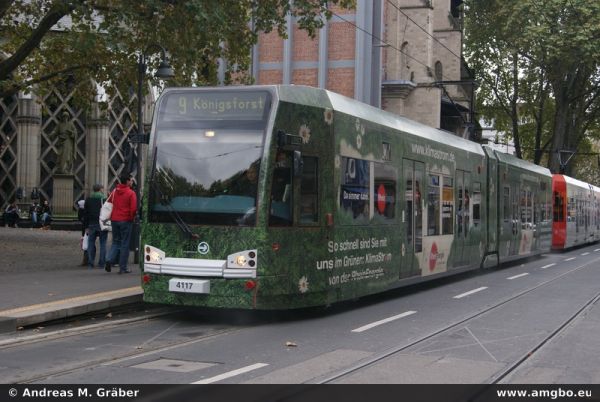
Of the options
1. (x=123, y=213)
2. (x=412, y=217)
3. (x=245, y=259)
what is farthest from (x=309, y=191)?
(x=123, y=213)

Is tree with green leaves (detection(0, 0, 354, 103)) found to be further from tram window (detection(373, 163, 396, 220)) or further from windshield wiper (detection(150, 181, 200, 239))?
windshield wiper (detection(150, 181, 200, 239))

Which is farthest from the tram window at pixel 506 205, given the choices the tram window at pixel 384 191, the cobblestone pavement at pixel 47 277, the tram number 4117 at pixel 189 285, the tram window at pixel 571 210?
the tram number 4117 at pixel 189 285

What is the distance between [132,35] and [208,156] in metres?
11.9

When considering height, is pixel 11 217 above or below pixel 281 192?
below

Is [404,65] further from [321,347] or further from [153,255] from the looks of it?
[321,347]

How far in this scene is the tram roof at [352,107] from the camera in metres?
10.5

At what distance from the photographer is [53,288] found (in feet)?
41.1

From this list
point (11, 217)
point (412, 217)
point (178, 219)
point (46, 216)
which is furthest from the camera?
point (11, 217)

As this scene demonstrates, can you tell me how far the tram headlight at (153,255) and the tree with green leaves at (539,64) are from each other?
3124 centimetres

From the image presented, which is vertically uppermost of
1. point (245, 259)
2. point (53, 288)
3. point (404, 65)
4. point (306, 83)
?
point (404, 65)

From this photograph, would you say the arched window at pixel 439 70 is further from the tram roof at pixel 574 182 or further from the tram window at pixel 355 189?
the tram window at pixel 355 189

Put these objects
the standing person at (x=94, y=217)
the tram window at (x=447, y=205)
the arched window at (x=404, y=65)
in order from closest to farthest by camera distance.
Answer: the tram window at (x=447, y=205), the standing person at (x=94, y=217), the arched window at (x=404, y=65)

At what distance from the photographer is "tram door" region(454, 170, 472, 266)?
16.8 meters
